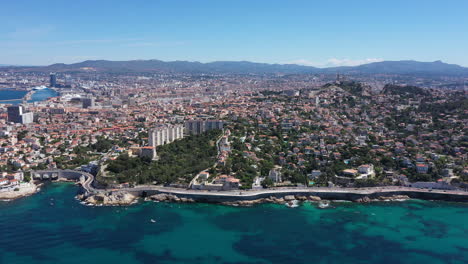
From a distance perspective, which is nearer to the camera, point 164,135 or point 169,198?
point 169,198

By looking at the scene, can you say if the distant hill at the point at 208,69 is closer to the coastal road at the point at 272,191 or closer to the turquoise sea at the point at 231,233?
the coastal road at the point at 272,191

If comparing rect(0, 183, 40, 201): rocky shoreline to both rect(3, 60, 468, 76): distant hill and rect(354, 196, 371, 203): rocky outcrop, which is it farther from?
rect(3, 60, 468, 76): distant hill

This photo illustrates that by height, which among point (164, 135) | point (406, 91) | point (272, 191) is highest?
point (406, 91)

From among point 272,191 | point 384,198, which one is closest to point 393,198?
point 384,198

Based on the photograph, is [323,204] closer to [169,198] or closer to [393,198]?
[393,198]

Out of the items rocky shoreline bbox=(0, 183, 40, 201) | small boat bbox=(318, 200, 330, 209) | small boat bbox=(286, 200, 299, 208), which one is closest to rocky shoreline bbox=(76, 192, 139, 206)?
rocky shoreline bbox=(0, 183, 40, 201)

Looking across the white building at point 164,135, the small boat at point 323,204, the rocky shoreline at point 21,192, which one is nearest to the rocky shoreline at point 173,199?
the small boat at point 323,204
